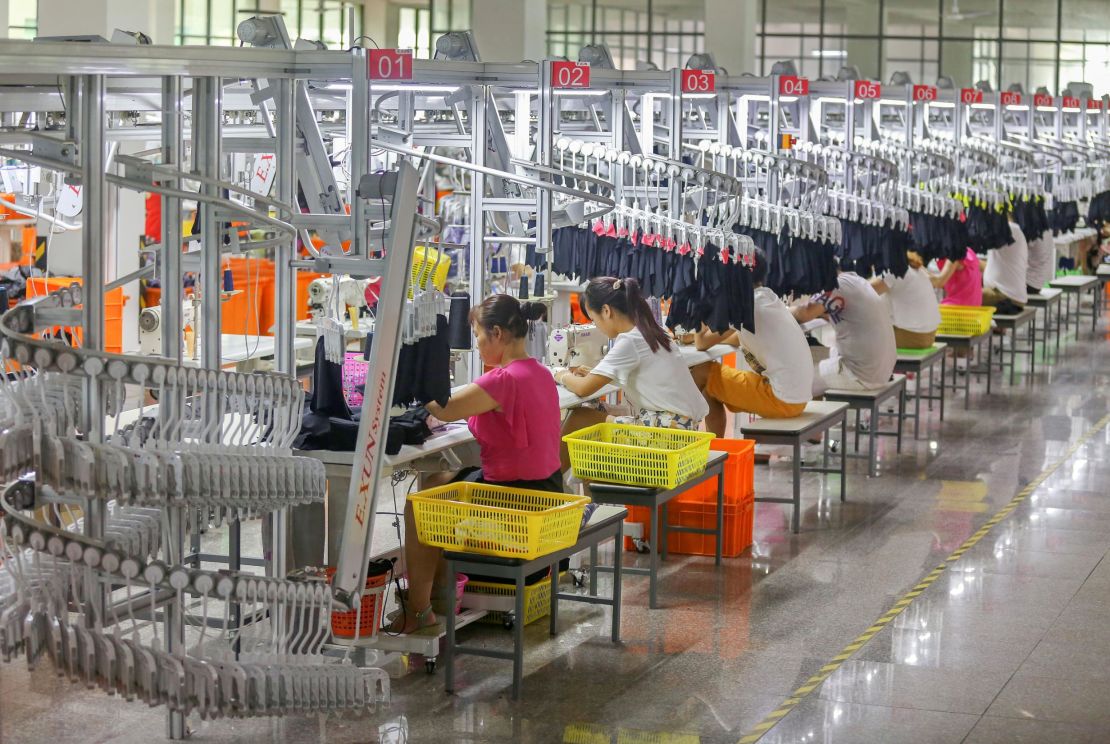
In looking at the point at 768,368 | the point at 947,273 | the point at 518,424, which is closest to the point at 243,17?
the point at 947,273

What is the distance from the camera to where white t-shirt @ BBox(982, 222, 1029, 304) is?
14289 millimetres

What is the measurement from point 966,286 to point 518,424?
8068 mm

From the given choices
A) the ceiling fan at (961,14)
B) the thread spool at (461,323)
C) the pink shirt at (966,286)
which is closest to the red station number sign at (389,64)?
the thread spool at (461,323)

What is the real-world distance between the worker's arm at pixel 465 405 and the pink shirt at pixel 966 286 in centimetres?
809

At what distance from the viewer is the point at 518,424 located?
5.98 m

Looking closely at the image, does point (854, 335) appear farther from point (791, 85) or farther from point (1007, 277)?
point (1007, 277)

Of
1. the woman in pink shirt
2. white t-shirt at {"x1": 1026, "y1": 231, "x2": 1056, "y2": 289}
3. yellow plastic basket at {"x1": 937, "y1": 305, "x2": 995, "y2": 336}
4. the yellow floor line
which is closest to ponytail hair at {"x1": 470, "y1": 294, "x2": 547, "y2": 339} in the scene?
the woman in pink shirt

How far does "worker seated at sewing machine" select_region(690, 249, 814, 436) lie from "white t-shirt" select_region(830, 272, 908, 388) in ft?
4.06

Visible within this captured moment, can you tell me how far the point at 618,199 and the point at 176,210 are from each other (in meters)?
3.60

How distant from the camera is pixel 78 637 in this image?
4047 millimetres

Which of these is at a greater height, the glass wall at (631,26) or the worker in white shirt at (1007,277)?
the glass wall at (631,26)

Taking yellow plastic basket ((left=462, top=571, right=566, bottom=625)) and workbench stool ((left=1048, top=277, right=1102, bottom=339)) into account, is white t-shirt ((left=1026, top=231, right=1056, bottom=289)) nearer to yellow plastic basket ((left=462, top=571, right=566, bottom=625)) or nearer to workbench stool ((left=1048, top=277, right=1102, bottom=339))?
workbench stool ((left=1048, top=277, right=1102, bottom=339))

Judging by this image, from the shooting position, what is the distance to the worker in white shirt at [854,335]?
9.73 meters

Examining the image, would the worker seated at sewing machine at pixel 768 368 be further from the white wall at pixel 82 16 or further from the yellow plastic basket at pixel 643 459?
the white wall at pixel 82 16
